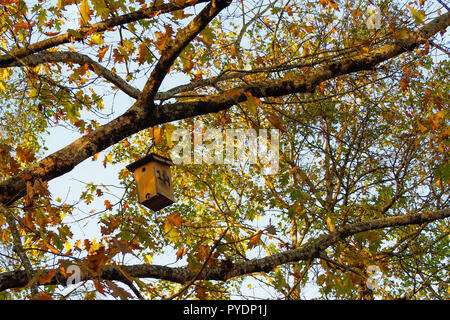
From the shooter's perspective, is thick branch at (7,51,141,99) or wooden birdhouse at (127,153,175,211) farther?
thick branch at (7,51,141,99)

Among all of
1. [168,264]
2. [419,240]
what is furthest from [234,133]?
[168,264]

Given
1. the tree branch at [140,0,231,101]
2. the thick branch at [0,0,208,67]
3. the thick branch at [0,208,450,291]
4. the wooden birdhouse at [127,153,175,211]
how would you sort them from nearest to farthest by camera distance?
the thick branch at [0,208,450,291] < the tree branch at [140,0,231,101] < the wooden birdhouse at [127,153,175,211] < the thick branch at [0,0,208,67]

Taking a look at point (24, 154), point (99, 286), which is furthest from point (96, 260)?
point (24, 154)

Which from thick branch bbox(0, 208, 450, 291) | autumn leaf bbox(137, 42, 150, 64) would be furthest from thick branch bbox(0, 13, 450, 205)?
autumn leaf bbox(137, 42, 150, 64)

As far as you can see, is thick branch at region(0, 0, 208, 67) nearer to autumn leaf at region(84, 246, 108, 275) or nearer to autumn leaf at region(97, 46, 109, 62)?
autumn leaf at region(97, 46, 109, 62)

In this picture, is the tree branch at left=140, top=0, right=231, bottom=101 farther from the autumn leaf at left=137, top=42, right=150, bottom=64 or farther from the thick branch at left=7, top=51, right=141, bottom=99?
the autumn leaf at left=137, top=42, right=150, bottom=64

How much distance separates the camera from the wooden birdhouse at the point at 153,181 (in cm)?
377

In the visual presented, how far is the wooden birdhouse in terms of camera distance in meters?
3.77

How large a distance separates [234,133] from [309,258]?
4.56 meters

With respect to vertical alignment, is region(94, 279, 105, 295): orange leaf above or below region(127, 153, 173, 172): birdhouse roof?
below

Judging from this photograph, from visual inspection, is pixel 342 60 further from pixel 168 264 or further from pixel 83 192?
pixel 83 192

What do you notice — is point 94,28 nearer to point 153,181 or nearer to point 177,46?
point 177,46

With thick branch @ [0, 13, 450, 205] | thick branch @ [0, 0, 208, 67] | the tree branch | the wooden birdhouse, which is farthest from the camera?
thick branch @ [0, 0, 208, 67]

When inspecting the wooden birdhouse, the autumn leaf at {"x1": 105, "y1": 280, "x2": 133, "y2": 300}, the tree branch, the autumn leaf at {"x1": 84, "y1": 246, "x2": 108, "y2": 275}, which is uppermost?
the tree branch
